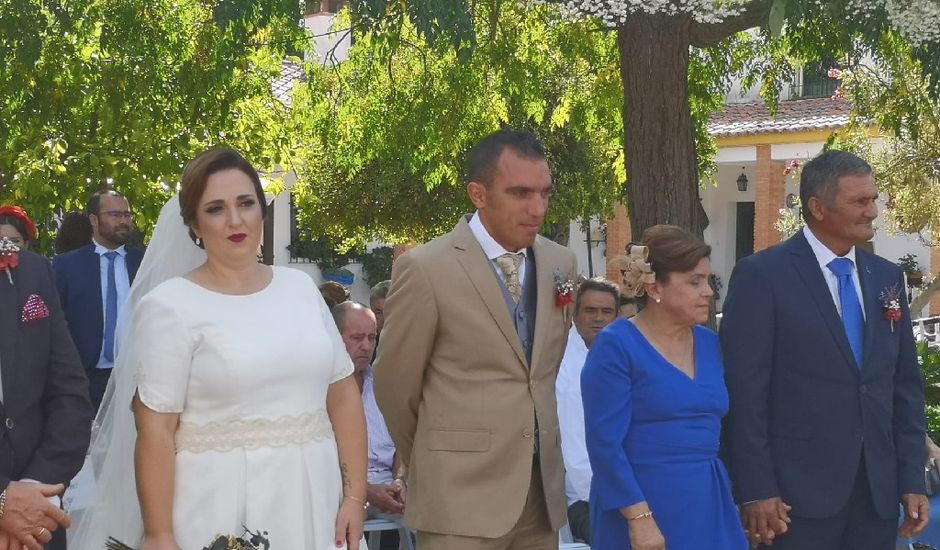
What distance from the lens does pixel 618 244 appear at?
35750 mm

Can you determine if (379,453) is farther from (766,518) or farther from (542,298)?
(766,518)

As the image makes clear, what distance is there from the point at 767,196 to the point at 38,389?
2928cm

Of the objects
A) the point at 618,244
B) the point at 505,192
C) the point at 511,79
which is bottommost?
the point at 618,244

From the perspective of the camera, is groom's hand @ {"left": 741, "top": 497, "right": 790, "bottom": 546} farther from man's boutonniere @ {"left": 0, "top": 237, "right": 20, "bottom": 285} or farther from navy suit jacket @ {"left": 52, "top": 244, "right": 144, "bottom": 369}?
navy suit jacket @ {"left": 52, "top": 244, "right": 144, "bottom": 369}

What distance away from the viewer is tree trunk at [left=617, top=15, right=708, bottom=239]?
8969 mm

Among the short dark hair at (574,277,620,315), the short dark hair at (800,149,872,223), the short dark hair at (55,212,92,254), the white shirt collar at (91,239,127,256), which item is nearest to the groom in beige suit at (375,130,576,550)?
the short dark hair at (800,149,872,223)

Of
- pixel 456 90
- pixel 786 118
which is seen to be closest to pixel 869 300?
pixel 456 90

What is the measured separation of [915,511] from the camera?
5.00m

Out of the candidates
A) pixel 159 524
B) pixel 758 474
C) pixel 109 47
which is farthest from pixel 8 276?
pixel 109 47

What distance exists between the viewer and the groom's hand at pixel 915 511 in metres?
4.99

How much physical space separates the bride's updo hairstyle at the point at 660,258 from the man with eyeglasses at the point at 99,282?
4.71 metres

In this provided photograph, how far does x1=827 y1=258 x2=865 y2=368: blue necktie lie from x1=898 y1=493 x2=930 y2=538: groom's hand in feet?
2.00

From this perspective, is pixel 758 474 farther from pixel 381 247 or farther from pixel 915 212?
pixel 381 247

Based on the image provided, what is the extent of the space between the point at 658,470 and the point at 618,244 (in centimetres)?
3136
